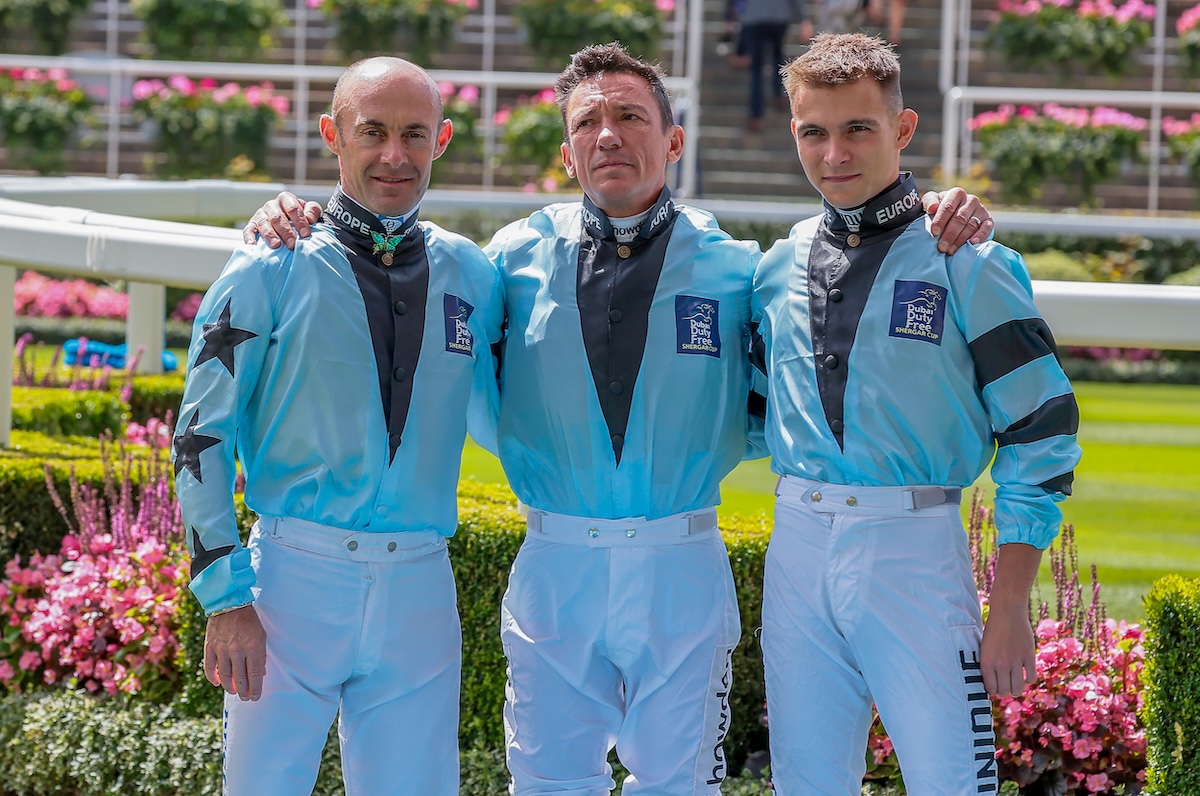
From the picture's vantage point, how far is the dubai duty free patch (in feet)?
9.70

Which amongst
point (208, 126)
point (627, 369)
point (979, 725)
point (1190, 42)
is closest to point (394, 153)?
point (627, 369)

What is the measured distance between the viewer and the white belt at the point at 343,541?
2.94 metres

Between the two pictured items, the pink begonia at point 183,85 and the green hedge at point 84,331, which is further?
the pink begonia at point 183,85

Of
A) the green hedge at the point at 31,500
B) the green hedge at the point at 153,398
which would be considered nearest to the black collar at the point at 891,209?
the green hedge at the point at 31,500

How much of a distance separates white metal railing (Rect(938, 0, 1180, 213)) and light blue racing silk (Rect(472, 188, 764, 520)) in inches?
465

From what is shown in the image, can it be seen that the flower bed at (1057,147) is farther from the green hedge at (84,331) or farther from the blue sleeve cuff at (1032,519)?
the blue sleeve cuff at (1032,519)

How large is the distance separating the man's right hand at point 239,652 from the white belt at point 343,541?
0.54 feet

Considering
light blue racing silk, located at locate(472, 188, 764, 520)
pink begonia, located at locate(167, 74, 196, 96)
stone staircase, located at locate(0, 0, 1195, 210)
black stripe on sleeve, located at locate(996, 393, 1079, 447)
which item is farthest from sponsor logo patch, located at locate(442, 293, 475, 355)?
pink begonia, located at locate(167, 74, 196, 96)

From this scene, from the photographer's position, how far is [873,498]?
2914 mm

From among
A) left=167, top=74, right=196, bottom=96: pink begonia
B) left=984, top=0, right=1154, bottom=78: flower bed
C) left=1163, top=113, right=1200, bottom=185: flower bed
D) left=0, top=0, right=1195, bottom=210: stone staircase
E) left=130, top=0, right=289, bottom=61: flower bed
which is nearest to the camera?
left=1163, top=113, right=1200, bottom=185: flower bed

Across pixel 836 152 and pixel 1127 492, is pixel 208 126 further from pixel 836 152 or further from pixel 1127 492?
pixel 836 152

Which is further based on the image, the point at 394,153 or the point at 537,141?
the point at 537,141

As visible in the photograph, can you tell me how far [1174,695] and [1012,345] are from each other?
98 centimetres

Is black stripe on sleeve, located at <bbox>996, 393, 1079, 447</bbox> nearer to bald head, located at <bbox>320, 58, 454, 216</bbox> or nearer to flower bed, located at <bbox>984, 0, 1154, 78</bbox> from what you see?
bald head, located at <bbox>320, 58, 454, 216</bbox>
